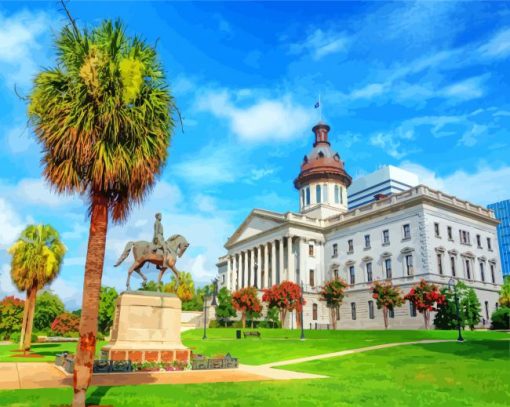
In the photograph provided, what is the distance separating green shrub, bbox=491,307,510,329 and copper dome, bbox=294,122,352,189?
40.9 metres

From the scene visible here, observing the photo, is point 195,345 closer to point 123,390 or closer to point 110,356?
point 110,356

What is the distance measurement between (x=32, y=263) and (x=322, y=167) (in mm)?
65734

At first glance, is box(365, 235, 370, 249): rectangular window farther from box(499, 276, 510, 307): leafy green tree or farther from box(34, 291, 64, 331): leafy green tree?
box(34, 291, 64, 331): leafy green tree

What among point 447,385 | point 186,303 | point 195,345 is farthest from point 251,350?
point 186,303

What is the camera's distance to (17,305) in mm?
66625

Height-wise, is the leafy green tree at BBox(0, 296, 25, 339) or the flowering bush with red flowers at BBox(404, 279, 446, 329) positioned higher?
the flowering bush with red flowers at BBox(404, 279, 446, 329)

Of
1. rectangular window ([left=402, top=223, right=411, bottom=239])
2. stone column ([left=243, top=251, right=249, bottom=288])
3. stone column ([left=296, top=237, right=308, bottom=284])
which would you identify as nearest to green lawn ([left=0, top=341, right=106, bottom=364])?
stone column ([left=296, top=237, right=308, bottom=284])

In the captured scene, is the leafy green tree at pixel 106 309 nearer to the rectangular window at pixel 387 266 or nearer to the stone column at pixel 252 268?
the stone column at pixel 252 268

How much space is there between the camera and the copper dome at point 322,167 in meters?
89.1

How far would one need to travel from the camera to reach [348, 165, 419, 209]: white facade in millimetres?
187363

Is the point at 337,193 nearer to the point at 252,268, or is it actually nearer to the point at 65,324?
the point at 252,268

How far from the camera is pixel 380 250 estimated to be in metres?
66.4

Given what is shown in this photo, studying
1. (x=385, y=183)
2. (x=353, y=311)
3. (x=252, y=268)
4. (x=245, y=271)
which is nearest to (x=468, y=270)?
(x=353, y=311)

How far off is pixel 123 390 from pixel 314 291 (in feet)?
206
